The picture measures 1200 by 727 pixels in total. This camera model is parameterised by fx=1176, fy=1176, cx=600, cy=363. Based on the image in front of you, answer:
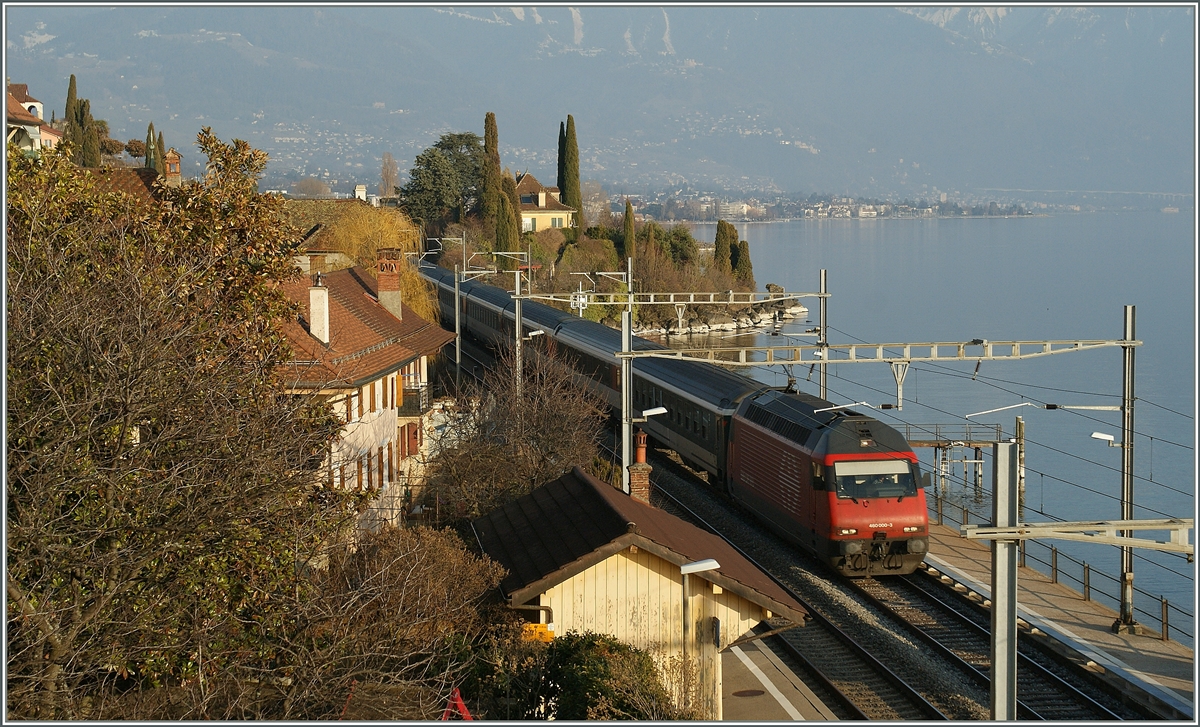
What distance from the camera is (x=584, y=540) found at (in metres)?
14.6

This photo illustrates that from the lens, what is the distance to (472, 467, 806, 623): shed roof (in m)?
14.0

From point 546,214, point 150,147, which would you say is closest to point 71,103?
point 150,147

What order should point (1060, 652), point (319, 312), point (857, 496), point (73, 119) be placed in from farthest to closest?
1. point (73, 119)
2. point (319, 312)
3. point (857, 496)
4. point (1060, 652)

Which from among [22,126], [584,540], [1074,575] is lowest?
[1074,575]

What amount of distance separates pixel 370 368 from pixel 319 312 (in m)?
1.95

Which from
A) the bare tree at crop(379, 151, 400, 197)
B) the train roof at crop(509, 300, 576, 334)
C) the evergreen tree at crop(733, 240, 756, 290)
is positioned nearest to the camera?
the train roof at crop(509, 300, 576, 334)

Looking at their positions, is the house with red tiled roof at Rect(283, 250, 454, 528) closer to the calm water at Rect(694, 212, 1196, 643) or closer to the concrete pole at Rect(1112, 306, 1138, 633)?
the concrete pole at Rect(1112, 306, 1138, 633)

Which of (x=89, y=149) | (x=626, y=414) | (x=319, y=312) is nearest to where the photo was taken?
(x=319, y=312)

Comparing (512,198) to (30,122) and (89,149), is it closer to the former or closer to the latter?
(89,149)

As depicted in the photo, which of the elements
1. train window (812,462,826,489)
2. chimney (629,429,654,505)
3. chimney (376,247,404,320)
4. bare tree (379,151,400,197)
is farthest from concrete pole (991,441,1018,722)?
bare tree (379,151,400,197)

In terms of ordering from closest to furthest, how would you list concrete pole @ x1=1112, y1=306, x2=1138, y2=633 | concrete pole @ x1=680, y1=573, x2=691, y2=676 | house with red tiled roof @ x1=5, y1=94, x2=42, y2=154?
concrete pole @ x1=680, y1=573, x2=691, y2=676
concrete pole @ x1=1112, y1=306, x2=1138, y2=633
house with red tiled roof @ x1=5, y1=94, x2=42, y2=154

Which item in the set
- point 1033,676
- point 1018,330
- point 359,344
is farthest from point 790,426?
point 1018,330

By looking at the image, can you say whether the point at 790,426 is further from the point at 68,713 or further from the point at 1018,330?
the point at 1018,330

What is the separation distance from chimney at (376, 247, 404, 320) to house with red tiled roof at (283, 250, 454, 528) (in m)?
0.03
